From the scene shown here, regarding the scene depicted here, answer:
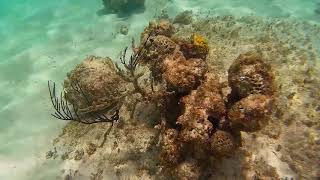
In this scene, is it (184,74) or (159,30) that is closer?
(184,74)

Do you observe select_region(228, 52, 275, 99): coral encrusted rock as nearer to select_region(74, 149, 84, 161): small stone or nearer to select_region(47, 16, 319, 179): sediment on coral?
select_region(47, 16, 319, 179): sediment on coral

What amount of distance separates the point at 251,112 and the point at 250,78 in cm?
66

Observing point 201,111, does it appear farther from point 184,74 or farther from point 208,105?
point 184,74

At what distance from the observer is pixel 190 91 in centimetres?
583

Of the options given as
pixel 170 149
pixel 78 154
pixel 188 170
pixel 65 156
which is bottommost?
pixel 65 156

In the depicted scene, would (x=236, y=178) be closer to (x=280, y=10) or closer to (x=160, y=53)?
(x=160, y=53)

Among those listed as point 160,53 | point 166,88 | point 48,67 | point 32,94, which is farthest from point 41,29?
point 166,88

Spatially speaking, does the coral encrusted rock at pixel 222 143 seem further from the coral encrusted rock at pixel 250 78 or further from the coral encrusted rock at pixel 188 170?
the coral encrusted rock at pixel 250 78

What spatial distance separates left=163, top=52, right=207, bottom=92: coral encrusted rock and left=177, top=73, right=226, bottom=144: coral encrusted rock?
0.47 feet

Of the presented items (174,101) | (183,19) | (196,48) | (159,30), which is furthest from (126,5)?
(174,101)

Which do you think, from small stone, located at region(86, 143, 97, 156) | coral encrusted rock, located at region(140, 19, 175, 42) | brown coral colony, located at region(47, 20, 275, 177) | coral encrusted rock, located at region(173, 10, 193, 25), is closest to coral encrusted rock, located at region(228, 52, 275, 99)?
brown coral colony, located at region(47, 20, 275, 177)

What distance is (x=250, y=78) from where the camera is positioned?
5.38m

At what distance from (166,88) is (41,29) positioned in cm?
1052

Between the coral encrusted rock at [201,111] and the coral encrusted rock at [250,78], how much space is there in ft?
1.03
